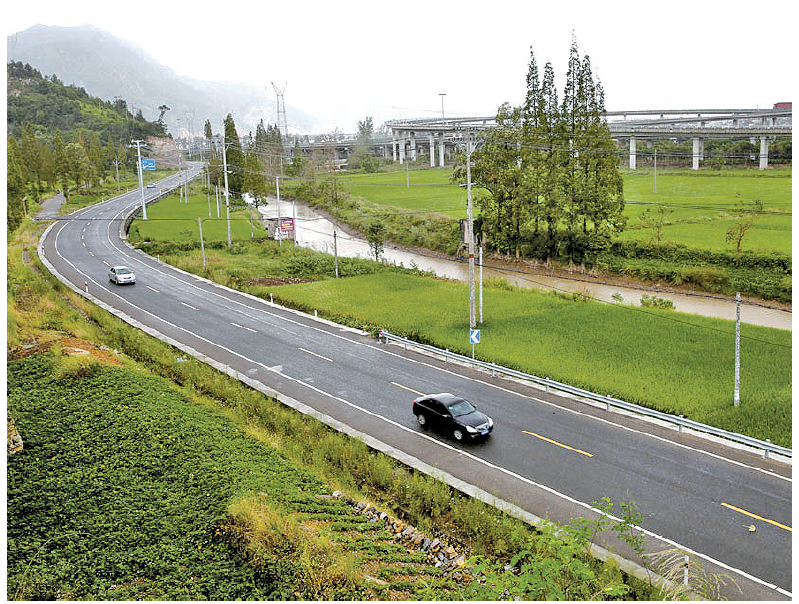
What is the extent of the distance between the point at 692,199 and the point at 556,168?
1140 inches

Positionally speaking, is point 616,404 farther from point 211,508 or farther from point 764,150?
point 764,150

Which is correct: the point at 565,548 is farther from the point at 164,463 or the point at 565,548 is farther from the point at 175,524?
the point at 164,463

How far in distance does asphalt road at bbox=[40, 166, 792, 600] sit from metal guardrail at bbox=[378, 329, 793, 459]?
38 cm

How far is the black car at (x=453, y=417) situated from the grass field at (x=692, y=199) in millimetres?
38825

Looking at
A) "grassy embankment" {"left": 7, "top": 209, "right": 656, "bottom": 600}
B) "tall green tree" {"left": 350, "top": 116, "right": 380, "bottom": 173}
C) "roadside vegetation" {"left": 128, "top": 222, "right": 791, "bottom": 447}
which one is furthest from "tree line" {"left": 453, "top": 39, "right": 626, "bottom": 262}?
"tall green tree" {"left": 350, "top": 116, "right": 380, "bottom": 173}

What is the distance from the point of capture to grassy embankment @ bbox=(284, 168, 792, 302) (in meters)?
47.4

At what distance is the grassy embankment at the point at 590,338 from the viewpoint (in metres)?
22.6

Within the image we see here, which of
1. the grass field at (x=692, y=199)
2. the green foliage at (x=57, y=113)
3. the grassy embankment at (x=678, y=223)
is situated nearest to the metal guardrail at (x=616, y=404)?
the grassy embankment at (x=678, y=223)

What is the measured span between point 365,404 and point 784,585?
549 inches

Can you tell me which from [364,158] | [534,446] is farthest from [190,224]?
[364,158]

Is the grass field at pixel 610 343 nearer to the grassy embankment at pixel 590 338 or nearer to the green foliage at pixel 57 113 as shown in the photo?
the grassy embankment at pixel 590 338

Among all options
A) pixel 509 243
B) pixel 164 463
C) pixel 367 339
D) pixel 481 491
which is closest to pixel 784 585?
pixel 481 491

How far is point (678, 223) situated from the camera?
6344cm

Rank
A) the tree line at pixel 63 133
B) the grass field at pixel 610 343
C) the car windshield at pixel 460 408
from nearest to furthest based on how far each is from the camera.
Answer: the car windshield at pixel 460 408
the grass field at pixel 610 343
the tree line at pixel 63 133
